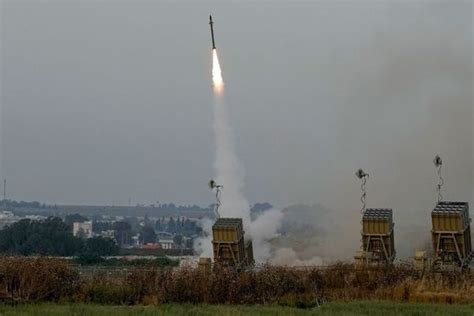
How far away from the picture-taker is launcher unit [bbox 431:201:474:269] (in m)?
24.4

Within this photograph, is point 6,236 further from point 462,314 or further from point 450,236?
point 462,314

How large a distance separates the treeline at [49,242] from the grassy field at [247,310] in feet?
125

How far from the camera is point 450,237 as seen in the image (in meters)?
24.5

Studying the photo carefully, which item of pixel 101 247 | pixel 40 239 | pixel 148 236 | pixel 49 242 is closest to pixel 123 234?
pixel 148 236

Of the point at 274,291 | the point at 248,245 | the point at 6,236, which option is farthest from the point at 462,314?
the point at 6,236

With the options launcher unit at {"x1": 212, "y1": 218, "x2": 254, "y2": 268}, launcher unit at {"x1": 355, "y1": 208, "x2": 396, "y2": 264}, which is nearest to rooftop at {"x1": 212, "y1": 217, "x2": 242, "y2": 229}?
launcher unit at {"x1": 212, "y1": 218, "x2": 254, "y2": 268}

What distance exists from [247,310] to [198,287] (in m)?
2.67

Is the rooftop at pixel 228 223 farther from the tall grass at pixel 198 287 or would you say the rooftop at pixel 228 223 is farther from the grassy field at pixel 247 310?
the grassy field at pixel 247 310

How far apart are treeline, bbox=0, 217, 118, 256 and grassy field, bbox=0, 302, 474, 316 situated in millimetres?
38202

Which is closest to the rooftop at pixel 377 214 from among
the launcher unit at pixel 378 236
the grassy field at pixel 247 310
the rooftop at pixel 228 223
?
the launcher unit at pixel 378 236

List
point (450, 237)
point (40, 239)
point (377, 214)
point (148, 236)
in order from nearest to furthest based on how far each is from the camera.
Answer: point (450, 237) → point (377, 214) → point (40, 239) → point (148, 236)

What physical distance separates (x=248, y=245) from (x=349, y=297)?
9.55 m

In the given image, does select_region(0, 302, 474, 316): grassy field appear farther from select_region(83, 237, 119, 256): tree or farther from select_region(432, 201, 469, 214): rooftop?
select_region(83, 237, 119, 256): tree

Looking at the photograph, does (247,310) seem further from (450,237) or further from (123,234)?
(123,234)
